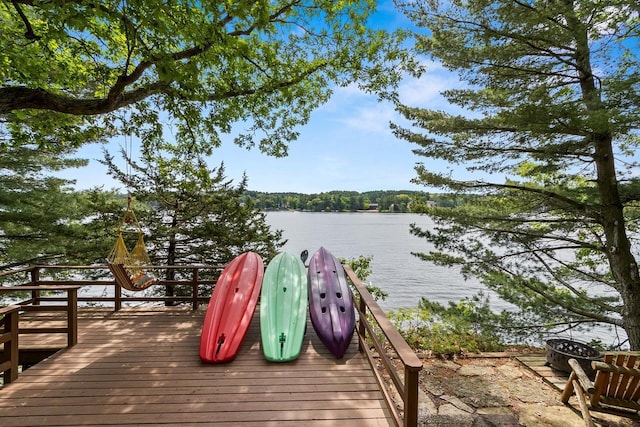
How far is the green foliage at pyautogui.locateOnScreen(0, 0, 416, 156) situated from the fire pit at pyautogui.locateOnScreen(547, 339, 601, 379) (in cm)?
489

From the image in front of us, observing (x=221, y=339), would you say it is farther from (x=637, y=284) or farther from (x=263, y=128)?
(x=637, y=284)

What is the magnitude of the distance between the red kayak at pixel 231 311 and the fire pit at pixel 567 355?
4.02 meters

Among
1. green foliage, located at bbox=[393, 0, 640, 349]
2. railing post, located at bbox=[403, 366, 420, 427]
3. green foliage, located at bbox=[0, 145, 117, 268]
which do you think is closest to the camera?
railing post, located at bbox=[403, 366, 420, 427]

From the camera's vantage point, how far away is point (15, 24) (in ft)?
13.6

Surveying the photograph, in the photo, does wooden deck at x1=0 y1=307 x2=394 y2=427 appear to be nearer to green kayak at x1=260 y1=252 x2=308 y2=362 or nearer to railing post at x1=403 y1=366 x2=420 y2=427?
green kayak at x1=260 y1=252 x2=308 y2=362

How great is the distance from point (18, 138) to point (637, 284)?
9.14 m

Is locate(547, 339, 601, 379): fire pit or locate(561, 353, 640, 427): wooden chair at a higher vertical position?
locate(561, 353, 640, 427): wooden chair

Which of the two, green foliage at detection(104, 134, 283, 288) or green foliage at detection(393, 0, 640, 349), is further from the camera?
green foliage at detection(104, 134, 283, 288)

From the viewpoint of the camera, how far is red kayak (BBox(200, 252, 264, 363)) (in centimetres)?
320

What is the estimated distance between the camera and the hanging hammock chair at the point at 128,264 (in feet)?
12.1

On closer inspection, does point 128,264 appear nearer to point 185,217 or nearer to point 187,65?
point 187,65

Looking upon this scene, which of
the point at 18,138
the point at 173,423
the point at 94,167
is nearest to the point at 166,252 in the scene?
the point at 94,167

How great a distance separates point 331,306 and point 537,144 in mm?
4203

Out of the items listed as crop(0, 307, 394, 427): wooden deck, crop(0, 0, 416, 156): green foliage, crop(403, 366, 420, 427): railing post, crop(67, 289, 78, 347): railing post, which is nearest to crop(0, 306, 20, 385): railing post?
crop(0, 307, 394, 427): wooden deck
